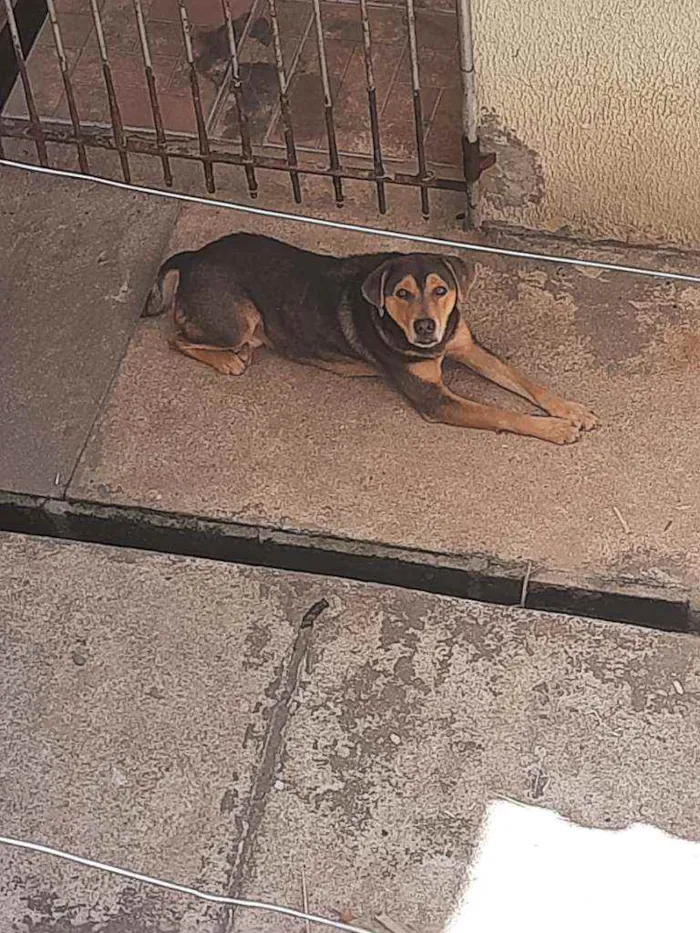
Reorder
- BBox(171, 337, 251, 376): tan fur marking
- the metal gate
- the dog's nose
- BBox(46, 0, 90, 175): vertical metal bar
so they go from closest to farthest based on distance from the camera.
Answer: the dog's nose → BBox(171, 337, 251, 376): tan fur marking → BBox(46, 0, 90, 175): vertical metal bar → the metal gate

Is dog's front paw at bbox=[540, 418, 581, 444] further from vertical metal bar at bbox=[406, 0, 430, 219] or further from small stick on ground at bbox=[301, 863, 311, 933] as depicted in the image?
small stick on ground at bbox=[301, 863, 311, 933]

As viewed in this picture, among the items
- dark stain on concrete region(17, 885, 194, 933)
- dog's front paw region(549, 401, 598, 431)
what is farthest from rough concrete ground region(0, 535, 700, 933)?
dog's front paw region(549, 401, 598, 431)

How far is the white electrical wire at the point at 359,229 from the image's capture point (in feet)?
12.0

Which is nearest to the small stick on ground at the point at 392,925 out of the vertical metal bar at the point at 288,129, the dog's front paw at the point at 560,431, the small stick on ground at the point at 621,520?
the small stick on ground at the point at 621,520

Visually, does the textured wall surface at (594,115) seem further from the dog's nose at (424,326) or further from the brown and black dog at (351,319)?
the dog's nose at (424,326)

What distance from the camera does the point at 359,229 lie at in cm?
371

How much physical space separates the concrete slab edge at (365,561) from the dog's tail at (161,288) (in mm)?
574

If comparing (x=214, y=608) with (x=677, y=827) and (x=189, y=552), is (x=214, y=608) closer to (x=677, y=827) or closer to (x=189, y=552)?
(x=189, y=552)

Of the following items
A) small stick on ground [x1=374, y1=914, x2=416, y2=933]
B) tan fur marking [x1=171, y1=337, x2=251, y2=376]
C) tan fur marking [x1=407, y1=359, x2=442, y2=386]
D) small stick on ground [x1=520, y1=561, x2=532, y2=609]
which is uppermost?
tan fur marking [x1=407, y1=359, x2=442, y2=386]

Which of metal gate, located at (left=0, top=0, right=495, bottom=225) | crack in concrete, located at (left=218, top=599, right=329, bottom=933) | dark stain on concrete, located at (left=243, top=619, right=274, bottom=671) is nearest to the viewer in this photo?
crack in concrete, located at (left=218, top=599, right=329, bottom=933)

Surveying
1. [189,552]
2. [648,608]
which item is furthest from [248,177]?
[648,608]

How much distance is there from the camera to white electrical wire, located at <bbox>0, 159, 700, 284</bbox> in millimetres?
3650

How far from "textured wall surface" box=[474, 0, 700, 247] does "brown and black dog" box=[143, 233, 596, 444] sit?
317 mm

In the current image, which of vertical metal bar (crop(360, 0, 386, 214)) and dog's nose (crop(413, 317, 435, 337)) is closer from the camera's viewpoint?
dog's nose (crop(413, 317, 435, 337))
